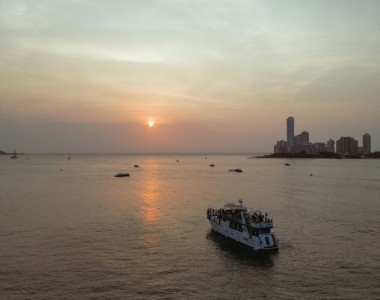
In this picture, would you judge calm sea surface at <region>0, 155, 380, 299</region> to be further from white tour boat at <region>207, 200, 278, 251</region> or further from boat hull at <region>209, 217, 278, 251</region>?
white tour boat at <region>207, 200, 278, 251</region>

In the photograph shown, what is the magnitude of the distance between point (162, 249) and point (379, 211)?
5920cm

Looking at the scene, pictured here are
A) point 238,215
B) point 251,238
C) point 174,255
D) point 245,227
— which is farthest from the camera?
point 238,215

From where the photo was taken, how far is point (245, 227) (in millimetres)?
58500

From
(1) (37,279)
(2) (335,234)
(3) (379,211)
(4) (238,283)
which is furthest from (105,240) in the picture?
(3) (379,211)

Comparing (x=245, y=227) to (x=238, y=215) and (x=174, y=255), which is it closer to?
(x=238, y=215)

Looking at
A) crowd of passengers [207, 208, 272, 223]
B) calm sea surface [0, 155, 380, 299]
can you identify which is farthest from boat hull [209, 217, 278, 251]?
crowd of passengers [207, 208, 272, 223]

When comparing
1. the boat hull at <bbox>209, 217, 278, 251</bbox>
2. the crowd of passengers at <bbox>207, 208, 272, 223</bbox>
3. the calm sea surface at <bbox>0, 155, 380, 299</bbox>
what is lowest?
the calm sea surface at <bbox>0, 155, 380, 299</bbox>

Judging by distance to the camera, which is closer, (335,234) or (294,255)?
(294,255)

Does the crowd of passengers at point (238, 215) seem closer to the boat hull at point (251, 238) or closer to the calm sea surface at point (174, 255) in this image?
the boat hull at point (251, 238)

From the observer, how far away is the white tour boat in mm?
55609

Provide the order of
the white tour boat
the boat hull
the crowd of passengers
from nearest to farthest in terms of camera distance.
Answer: the boat hull → the white tour boat → the crowd of passengers

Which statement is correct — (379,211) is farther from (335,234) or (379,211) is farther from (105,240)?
(105,240)

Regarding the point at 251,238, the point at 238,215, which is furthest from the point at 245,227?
the point at 238,215

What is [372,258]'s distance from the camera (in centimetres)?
5241
